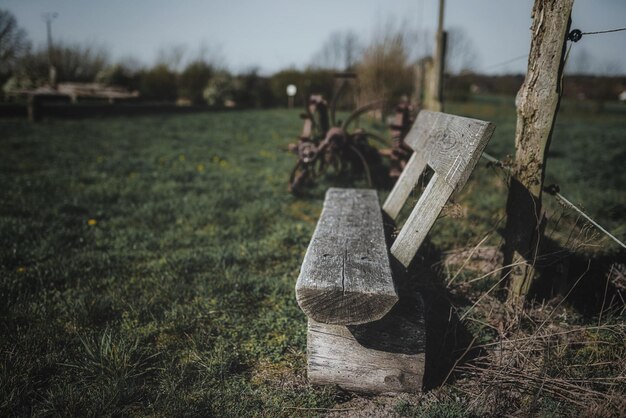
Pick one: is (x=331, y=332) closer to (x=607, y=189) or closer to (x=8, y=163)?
(x=607, y=189)

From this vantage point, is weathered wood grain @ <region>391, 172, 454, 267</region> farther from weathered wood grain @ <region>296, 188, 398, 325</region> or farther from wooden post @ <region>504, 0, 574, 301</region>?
wooden post @ <region>504, 0, 574, 301</region>

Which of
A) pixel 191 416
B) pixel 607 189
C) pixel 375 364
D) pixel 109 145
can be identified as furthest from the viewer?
pixel 109 145

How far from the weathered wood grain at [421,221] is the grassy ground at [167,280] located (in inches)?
16.6

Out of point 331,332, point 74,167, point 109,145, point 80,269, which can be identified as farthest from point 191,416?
point 109,145

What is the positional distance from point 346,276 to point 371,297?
16 cm

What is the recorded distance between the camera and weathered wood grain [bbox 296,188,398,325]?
1397 millimetres

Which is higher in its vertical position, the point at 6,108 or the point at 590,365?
the point at 6,108

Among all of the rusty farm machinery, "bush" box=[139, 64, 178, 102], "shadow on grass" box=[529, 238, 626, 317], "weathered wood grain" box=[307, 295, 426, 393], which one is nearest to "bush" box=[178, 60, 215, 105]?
"bush" box=[139, 64, 178, 102]

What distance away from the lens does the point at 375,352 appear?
1.62m

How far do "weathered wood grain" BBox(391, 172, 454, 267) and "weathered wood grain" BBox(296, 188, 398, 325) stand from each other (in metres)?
0.12

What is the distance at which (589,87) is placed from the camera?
19.2 m

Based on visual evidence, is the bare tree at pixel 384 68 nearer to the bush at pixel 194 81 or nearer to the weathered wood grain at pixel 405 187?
the weathered wood grain at pixel 405 187

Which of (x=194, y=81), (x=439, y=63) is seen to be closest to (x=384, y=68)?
(x=439, y=63)

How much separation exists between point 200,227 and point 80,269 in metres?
1.13
